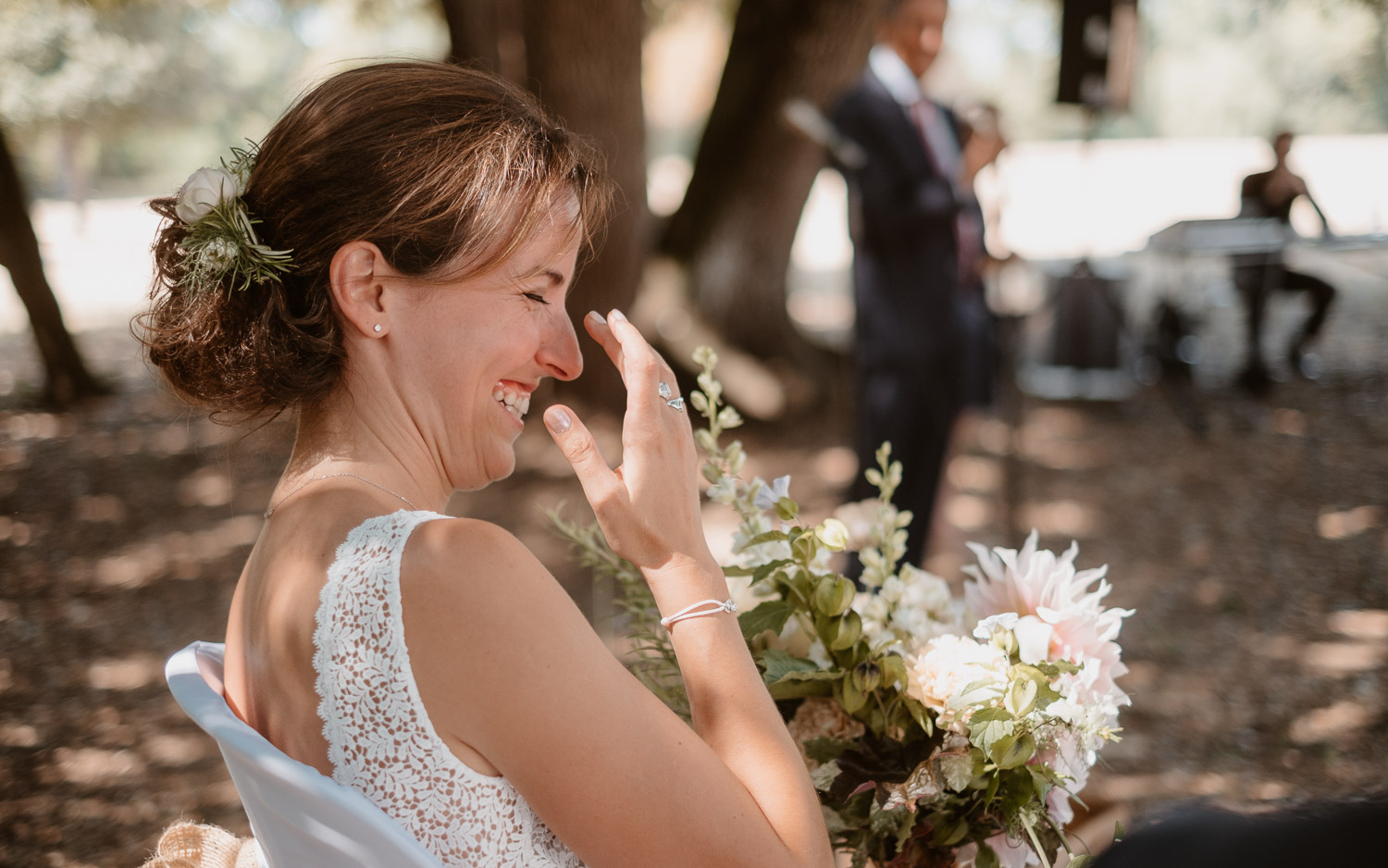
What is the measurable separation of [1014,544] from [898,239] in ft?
5.57

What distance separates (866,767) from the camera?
1274 millimetres

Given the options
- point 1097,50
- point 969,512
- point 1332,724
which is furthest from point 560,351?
point 969,512

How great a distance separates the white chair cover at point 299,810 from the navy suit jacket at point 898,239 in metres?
3.76

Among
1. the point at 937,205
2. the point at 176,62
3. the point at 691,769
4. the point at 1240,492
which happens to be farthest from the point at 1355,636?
the point at 176,62

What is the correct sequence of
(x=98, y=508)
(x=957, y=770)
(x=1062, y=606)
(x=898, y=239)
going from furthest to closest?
(x=98, y=508)
(x=898, y=239)
(x=1062, y=606)
(x=957, y=770)

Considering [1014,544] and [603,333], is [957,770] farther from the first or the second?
[1014,544]

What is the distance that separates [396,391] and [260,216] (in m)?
0.28

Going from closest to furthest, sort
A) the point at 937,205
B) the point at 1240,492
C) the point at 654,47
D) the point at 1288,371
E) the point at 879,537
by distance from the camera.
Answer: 1. the point at 879,537
2. the point at 937,205
3. the point at 1240,492
4. the point at 1288,371
5. the point at 654,47

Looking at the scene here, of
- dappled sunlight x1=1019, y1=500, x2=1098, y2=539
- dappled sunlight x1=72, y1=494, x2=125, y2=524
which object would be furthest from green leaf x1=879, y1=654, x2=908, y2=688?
dappled sunlight x1=72, y1=494, x2=125, y2=524

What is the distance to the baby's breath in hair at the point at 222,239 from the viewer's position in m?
1.31

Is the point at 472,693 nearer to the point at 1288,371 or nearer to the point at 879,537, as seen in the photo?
the point at 879,537

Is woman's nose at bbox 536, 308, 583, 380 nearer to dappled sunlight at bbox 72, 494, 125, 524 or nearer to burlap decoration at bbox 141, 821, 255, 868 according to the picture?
burlap decoration at bbox 141, 821, 255, 868

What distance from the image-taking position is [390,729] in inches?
43.6

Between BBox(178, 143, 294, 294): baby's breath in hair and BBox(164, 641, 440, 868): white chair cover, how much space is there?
50 cm
